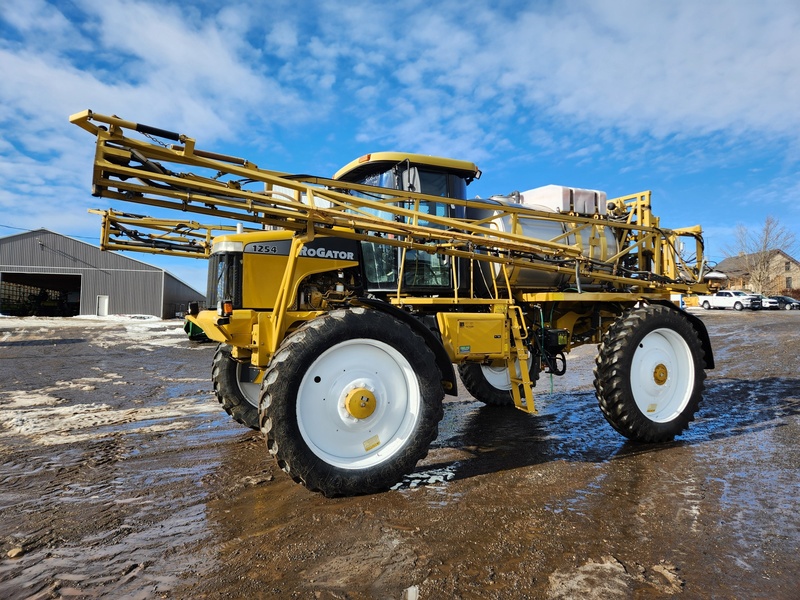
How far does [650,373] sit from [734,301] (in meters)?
33.6

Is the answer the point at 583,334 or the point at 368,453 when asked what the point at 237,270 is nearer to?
the point at 368,453

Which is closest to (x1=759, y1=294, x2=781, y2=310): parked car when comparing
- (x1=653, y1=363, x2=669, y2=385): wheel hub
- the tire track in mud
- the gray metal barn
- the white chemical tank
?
the white chemical tank

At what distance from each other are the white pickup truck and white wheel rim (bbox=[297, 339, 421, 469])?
35.4 meters

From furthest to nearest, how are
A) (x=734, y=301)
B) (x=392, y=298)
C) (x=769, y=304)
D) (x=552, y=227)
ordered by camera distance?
(x=769, y=304) < (x=734, y=301) < (x=552, y=227) < (x=392, y=298)

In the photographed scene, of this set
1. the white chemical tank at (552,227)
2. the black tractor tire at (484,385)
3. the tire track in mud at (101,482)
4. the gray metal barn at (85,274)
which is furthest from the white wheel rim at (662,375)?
the gray metal barn at (85,274)

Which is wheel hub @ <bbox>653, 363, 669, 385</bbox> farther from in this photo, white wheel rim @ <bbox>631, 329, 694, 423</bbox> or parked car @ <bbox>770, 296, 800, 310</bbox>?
parked car @ <bbox>770, 296, 800, 310</bbox>

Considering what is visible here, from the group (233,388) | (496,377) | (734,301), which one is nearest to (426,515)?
(233,388)

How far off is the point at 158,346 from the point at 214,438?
1252 centimetres

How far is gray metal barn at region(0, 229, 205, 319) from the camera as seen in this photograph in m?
31.7

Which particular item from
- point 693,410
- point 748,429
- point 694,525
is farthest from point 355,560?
point 748,429

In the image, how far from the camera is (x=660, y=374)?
17.1 feet

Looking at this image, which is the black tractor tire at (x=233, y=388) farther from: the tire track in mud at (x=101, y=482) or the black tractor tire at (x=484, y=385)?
the black tractor tire at (x=484, y=385)

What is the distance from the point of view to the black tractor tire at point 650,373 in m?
4.89

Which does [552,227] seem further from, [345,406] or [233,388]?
[233,388]
